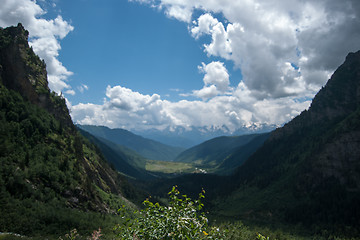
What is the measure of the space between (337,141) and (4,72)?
818 feet

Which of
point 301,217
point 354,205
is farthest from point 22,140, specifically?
point 354,205

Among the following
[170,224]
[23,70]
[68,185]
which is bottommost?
[68,185]

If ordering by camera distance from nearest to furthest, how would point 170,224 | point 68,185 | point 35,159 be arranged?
point 170,224 < point 35,159 < point 68,185

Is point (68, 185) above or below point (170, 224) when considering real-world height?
below

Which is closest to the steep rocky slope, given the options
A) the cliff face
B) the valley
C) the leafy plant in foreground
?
the cliff face

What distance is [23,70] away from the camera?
424ft

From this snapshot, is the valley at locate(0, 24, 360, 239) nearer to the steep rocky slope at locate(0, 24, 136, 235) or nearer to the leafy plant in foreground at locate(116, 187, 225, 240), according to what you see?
the leafy plant in foreground at locate(116, 187, 225, 240)

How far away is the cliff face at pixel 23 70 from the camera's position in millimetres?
125500

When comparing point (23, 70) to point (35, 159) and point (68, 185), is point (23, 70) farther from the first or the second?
point (68, 185)

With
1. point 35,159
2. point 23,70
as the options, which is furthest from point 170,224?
point 23,70

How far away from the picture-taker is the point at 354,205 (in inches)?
6211

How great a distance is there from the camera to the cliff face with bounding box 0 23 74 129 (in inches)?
4941

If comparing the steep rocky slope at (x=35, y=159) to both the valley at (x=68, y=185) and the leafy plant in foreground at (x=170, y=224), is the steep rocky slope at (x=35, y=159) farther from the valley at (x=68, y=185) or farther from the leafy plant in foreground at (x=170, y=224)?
the leafy plant in foreground at (x=170, y=224)

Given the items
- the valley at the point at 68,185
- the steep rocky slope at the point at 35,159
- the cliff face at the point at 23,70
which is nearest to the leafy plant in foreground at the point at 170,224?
the valley at the point at 68,185
